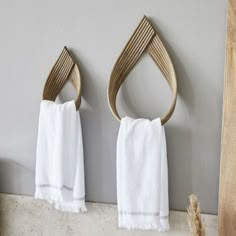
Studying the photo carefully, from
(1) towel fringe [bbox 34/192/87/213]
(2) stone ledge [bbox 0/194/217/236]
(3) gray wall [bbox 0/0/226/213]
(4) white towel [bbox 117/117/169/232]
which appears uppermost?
(3) gray wall [bbox 0/0/226/213]

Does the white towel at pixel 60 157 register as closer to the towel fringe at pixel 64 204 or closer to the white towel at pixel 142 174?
the towel fringe at pixel 64 204

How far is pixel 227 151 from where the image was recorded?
136 cm

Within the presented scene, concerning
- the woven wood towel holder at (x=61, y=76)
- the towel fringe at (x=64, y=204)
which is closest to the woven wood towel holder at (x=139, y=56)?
the woven wood towel holder at (x=61, y=76)

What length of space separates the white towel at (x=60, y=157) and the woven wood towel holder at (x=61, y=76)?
0.07m

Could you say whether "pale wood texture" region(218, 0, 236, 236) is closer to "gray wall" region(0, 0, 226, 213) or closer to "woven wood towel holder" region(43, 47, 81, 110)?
"gray wall" region(0, 0, 226, 213)

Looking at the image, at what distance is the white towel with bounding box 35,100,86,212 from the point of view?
150 cm

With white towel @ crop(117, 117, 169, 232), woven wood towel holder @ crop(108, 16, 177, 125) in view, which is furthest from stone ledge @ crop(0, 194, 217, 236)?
woven wood towel holder @ crop(108, 16, 177, 125)

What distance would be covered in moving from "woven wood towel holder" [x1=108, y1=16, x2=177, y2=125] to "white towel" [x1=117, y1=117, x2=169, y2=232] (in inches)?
2.7

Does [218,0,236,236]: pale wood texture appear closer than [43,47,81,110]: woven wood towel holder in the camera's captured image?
Yes

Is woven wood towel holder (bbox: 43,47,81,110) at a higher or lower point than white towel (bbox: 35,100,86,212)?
higher

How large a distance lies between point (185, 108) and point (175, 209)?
426 mm

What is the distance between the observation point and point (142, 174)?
1413 millimetres

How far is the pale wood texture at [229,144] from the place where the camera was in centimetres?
131

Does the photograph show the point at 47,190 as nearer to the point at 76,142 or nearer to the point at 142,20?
the point at 76,142
